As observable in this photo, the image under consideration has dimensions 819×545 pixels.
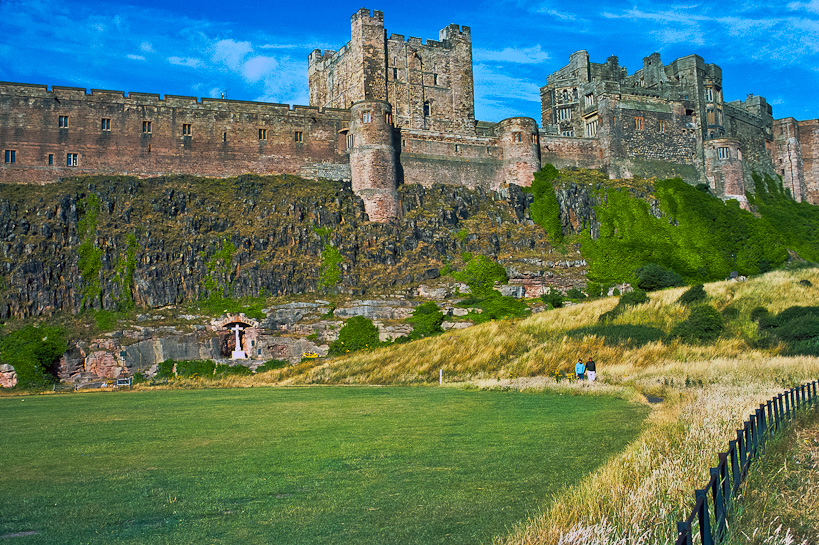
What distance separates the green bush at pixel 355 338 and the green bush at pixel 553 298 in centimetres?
1025

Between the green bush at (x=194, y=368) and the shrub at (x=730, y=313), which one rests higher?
the shrub at (x=730, y=313)

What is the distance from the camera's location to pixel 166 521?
7.20 meters

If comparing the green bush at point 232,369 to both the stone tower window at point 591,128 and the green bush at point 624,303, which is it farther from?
the stone tower window at point 591,128

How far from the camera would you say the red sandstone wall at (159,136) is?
46688 millimetres

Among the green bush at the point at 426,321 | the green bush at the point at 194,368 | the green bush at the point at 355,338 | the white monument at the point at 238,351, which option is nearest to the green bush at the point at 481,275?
the green bush at the point at 426,321

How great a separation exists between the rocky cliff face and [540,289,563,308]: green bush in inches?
173

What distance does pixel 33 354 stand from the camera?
3675 centimetres

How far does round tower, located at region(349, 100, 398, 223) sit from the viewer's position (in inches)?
1997

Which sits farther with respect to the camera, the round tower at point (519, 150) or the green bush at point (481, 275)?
the round tower at point (519, 150)

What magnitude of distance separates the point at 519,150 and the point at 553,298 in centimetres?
1504

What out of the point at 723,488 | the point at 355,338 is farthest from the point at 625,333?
the point at 723,488

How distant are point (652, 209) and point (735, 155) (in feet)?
37.1

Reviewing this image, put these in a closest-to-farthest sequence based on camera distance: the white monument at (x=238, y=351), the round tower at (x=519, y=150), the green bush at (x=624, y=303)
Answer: the green bush at (x=624, y=303)
the white monument at (x=238, y=351)
the round tower at (x=519, y=150)

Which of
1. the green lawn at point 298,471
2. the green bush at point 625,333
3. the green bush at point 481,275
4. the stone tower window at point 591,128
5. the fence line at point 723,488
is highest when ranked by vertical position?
the stone tower window at point 591,128
